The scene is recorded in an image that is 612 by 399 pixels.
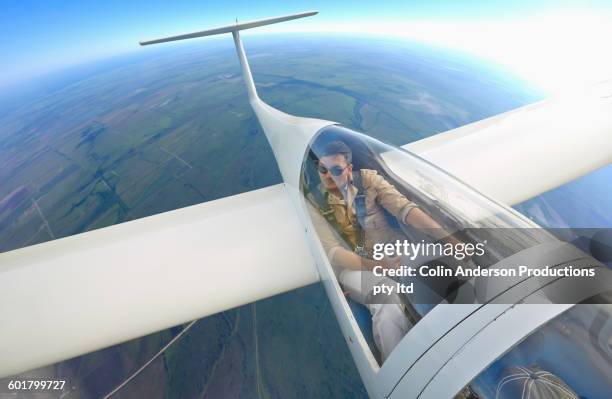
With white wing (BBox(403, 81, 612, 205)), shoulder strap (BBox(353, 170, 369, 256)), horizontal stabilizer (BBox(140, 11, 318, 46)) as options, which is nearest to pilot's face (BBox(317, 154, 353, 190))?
shoulder strap (BBox(353, 170, 369, 256))

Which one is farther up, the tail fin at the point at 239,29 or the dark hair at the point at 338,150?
the tail fin at the point at 239,29

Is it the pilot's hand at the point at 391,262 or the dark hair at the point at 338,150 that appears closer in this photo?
the pilot's hand at the point at 391,262

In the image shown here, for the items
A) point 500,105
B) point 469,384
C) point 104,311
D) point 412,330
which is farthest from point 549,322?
point 500,105

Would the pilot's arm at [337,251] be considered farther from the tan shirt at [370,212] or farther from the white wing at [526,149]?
the white wing at [526,149]

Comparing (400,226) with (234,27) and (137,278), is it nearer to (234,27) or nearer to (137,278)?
(137,278)

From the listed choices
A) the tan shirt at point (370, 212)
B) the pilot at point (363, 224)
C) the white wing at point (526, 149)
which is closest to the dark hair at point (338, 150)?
the pilot at point (363, 224)

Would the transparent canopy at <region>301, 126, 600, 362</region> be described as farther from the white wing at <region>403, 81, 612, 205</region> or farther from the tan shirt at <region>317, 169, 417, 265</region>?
the white wing at <region>403, 81, 612, 205</region>

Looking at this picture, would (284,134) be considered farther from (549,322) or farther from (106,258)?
(549,322)
